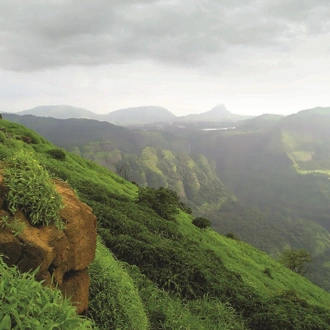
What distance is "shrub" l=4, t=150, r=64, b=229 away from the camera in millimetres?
7086

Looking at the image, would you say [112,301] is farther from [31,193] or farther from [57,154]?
[57,154]

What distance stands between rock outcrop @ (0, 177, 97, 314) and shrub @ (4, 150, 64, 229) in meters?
0.18

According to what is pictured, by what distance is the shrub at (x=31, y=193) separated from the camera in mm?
7086

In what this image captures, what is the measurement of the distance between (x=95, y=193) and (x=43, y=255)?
21.5 m

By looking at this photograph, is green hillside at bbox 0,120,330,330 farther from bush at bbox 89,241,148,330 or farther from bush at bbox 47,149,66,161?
bush at bbox 47,149,66,161

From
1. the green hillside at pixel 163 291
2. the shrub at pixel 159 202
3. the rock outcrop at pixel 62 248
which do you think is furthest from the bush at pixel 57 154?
the rock outcrop at pixel 62 248

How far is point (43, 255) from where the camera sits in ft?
22.0

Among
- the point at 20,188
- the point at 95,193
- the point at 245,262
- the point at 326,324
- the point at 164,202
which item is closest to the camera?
the point at 20,188

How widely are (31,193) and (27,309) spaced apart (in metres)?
3.28

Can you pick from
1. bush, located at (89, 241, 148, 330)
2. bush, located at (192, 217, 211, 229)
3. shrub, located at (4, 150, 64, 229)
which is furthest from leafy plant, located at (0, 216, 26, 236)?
bush, located at (192, 217, 211, 229)

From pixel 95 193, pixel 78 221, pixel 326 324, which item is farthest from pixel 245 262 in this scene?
pixel 78 221

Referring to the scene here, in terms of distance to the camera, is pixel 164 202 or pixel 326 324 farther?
pixel 164 202

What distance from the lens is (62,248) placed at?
7.47m

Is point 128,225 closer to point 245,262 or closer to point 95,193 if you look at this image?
point 95,193
